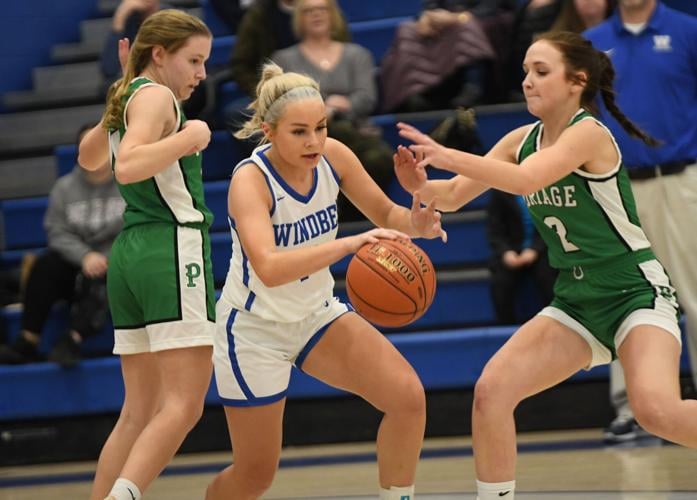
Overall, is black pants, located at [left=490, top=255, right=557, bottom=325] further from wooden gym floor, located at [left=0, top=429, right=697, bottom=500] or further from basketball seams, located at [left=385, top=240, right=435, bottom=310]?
basketball seams, located at [left=385, top=240, right=435, bottom=310]

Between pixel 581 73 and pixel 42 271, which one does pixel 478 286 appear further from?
pixel 581 73

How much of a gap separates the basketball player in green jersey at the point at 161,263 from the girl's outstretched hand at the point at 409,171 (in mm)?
603

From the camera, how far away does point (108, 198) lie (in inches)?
277

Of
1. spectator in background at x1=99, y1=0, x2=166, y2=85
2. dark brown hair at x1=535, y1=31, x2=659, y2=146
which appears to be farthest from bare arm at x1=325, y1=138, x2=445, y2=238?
spectator in background at x1=99, y1=0, x2=166, y2=85

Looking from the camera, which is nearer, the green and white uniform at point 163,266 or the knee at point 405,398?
the knee at point 405,398

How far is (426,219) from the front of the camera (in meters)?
3.97

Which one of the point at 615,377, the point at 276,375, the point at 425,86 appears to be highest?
the point at 425,86

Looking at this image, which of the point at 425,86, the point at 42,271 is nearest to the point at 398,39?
the point at 425,86

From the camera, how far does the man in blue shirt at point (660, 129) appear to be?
6176 mm

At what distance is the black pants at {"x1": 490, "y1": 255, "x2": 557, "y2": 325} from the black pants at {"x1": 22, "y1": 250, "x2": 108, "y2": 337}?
212 centimetres

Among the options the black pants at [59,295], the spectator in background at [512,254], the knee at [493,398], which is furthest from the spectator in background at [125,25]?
the knee at [493,398]

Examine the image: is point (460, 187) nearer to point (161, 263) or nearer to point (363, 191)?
point (363, 191)

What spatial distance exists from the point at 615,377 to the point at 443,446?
94 centimetres

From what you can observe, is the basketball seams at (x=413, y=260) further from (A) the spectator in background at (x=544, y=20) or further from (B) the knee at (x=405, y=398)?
(A) the spectator in background at (x=544, y=20)
